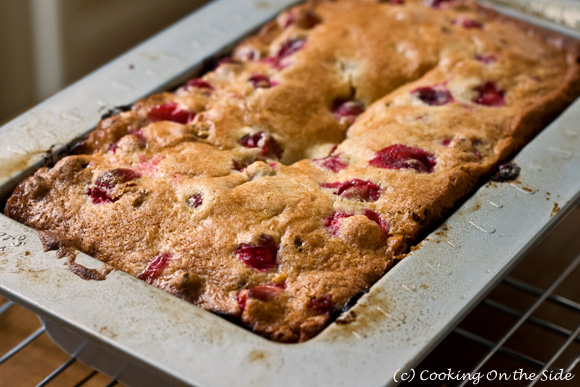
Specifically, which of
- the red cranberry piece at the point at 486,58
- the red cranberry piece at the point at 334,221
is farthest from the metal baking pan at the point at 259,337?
the red cranberry piece at the point at 486,58

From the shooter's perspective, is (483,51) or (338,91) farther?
(483,51)

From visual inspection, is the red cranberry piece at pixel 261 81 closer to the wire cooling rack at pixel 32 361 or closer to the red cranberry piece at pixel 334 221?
the red cranberry piece at pixel 334 221

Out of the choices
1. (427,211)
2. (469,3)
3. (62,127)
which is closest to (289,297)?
(427,211)

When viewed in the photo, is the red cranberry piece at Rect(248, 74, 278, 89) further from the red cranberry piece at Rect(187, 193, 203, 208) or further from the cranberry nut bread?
the red cranberry piece at Rect(187, 193, 203, 208)

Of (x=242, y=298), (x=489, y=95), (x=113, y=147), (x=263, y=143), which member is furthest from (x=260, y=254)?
(x=489, y=95)

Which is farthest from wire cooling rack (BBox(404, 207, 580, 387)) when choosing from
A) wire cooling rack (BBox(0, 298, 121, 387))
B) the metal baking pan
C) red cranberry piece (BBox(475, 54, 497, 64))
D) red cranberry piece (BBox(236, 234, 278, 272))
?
wire cooling rack (BBox(0, 298, 121, 387))

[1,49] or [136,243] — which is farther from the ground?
[136,243]

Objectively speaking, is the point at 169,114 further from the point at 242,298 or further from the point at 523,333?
the point at 523,333

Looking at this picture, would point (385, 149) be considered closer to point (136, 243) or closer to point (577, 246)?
point (136, 243)
